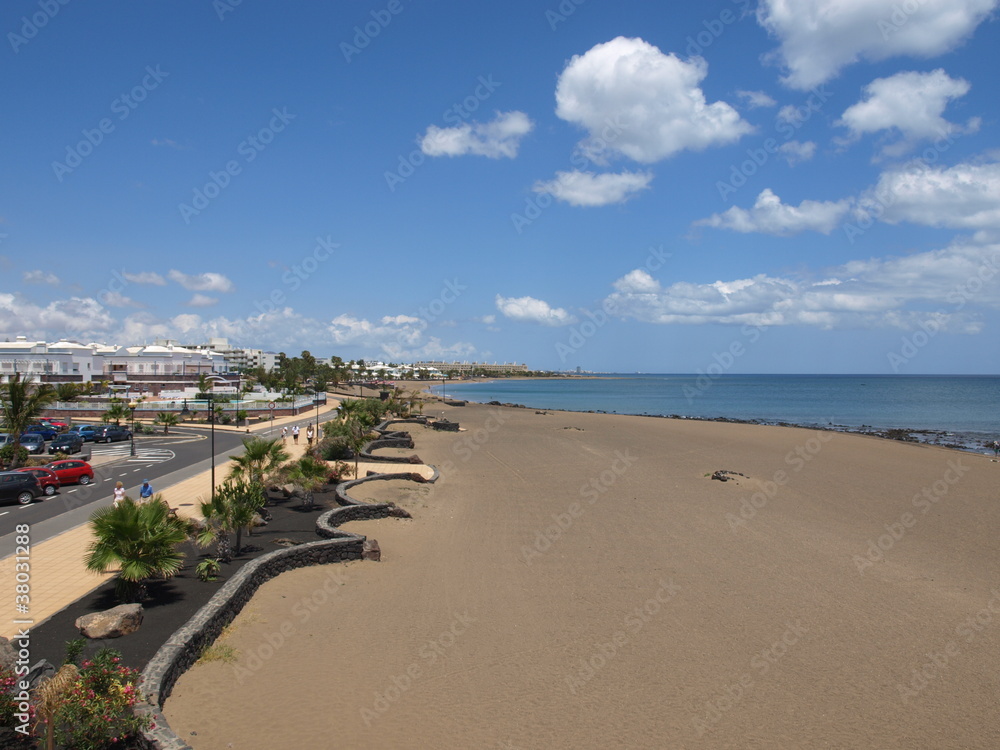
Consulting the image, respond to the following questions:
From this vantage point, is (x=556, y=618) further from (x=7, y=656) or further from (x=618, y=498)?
(x=618, y=498)

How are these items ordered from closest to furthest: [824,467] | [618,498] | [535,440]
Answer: [618,498]
[824,467]
[535,440]

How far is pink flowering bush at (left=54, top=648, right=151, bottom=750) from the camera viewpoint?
603 cm

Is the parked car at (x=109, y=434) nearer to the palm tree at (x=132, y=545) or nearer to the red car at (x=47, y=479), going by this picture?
the red car at (x=47, y=479)

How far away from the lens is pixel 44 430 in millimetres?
36781

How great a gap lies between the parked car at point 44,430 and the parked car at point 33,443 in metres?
1.95

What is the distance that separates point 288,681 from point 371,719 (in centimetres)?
149

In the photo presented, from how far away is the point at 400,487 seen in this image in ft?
70.2

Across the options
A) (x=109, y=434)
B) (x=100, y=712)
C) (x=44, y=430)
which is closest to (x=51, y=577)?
(x=100, y=712)

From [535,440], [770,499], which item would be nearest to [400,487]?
[770,499]

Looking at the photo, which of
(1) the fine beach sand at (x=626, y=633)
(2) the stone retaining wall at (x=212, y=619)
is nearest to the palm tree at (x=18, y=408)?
(1) the fine beach sand at (x=626, y=633)

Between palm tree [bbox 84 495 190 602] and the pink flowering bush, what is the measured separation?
3.55m

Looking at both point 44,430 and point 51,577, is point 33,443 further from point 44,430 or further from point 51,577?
point 51,577

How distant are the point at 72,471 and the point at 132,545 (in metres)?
16.3

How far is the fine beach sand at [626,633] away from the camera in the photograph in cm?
771
